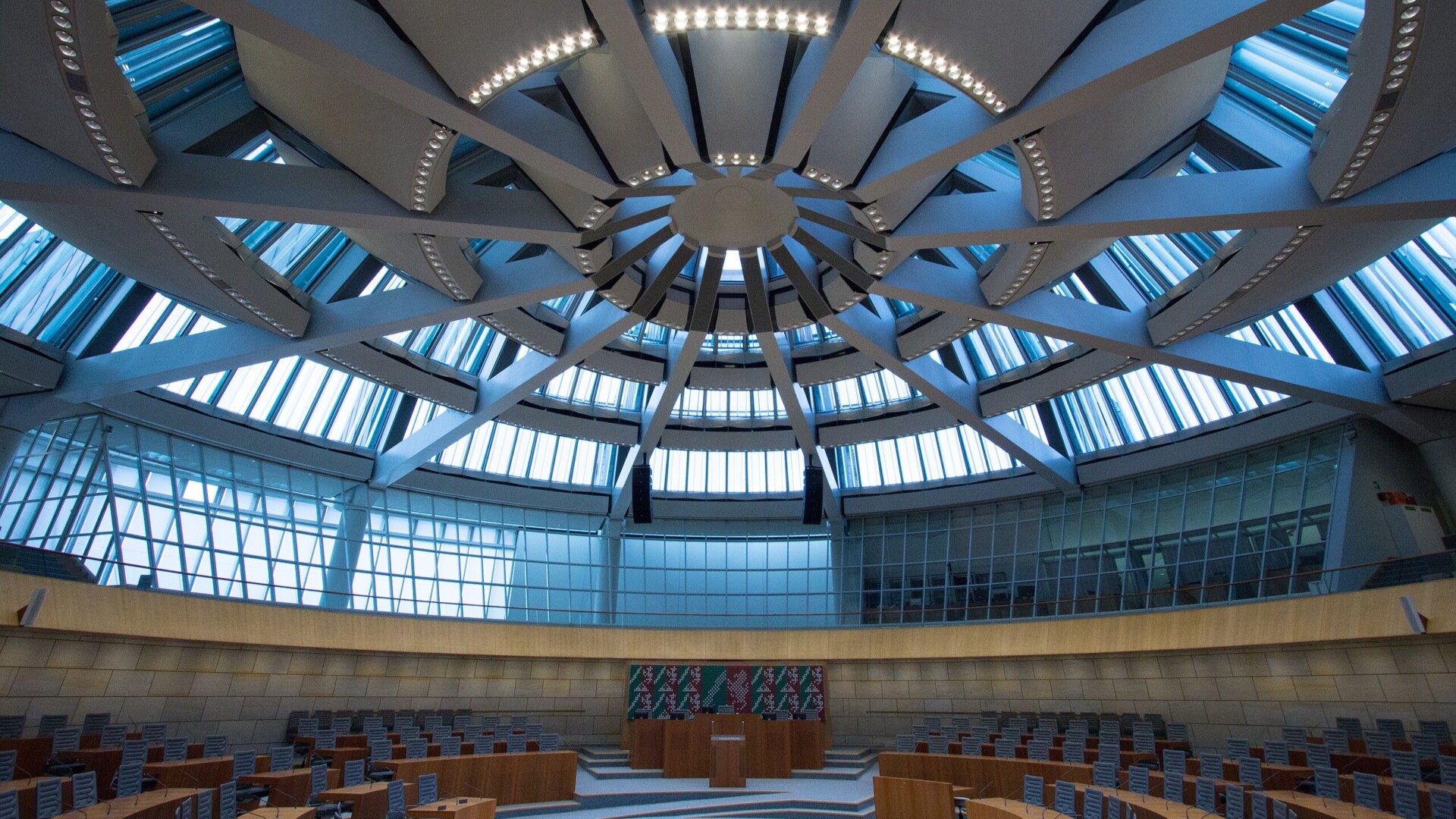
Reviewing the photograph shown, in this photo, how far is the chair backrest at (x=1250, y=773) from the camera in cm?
1504

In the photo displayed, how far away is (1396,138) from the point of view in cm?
1109

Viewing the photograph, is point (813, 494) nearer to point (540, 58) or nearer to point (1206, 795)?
point (1206, 795)

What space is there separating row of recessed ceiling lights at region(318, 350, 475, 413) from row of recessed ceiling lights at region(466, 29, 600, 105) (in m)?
11.2

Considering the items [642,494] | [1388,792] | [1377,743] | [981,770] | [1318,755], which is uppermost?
[642,494]

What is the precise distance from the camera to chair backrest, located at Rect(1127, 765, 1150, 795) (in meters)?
15.3

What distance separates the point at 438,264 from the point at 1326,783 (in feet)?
59.5

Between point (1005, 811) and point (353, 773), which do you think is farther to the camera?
point (353, 773)

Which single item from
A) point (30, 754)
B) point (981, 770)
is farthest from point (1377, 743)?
point (30, 754)

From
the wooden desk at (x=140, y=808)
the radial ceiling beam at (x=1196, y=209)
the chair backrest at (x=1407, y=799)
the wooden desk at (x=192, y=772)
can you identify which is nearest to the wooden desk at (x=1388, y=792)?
the chair backrest at (x=1407, y=799)

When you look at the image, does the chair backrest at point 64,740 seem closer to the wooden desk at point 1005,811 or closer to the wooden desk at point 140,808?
the wooden desk at point 140,808

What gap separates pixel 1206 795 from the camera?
13875mm

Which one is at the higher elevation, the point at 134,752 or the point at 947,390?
the point at 947,390

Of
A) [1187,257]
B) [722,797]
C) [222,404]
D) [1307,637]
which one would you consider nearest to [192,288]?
[222,404]

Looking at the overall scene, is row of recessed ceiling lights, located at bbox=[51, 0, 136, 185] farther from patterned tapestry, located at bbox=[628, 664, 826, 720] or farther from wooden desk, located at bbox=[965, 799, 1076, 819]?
patterned tapestry, located at bbox=[628, 664, 826, 720]
